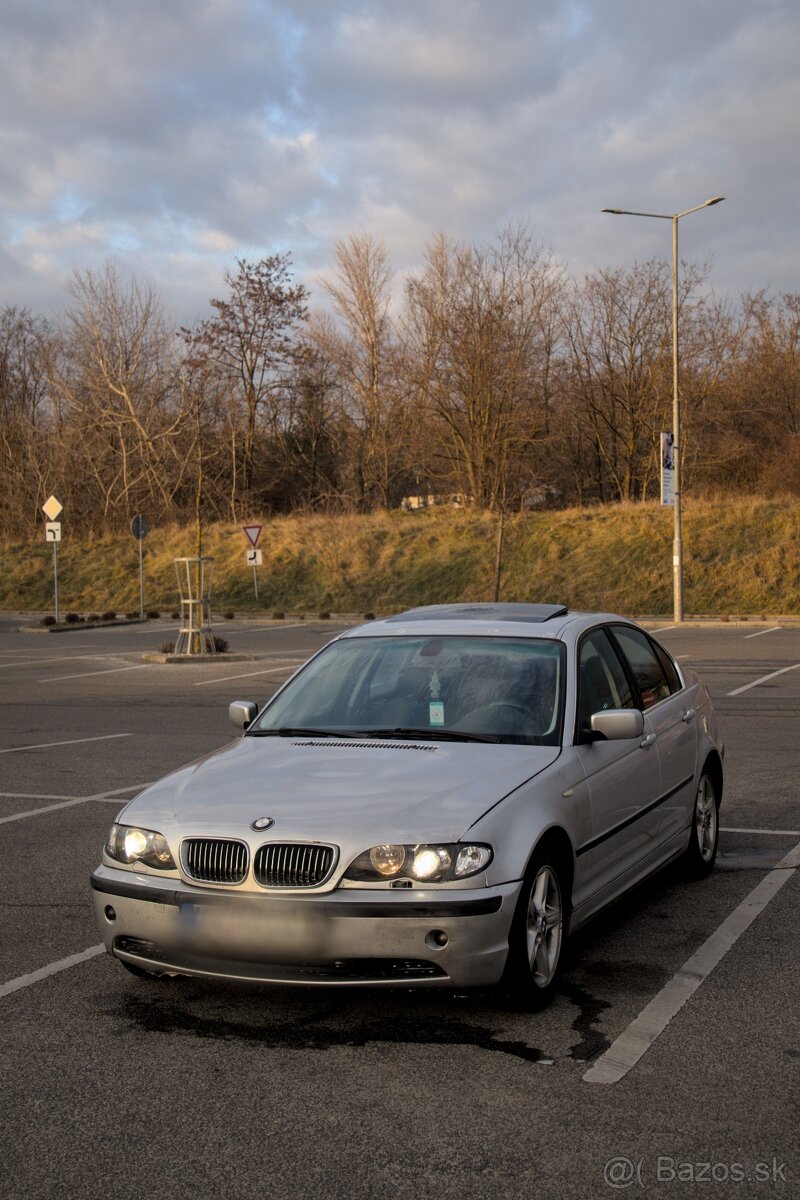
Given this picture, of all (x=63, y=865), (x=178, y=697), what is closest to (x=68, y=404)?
(x=178, y=697)

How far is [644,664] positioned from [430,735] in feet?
5.82

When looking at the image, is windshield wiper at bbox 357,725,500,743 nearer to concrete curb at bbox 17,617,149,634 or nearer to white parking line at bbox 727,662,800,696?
white parking line at bbox 727,662,800,696

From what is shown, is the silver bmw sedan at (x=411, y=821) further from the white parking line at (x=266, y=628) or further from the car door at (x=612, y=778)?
the white parking line at (x=266, y=628)

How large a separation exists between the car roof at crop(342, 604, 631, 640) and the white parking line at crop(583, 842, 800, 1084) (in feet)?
5.07

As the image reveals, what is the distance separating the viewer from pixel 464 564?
42.2 metres

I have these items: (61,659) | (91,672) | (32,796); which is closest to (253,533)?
(61,659)

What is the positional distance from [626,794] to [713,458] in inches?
1782

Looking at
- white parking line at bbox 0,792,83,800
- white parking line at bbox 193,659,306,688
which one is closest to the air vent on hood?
white parking line at bbox 0,792,83,800

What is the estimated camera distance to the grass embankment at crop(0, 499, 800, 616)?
38.2 m

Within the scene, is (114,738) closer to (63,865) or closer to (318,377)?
(63,865)

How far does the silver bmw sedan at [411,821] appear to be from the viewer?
171 inches


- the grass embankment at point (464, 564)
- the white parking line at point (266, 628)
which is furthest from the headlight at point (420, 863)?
the grass embankment at point (464, 564)

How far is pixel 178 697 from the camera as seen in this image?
17.7 meters

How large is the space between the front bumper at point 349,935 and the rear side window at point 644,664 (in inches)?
90.5
